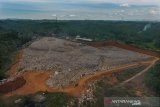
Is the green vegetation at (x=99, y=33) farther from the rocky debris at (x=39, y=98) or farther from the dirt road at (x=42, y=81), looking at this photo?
the rocky debris at (x=39, y=98)

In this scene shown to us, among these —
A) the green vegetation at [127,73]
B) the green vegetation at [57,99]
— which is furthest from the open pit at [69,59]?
the green vegetation at [57,99]

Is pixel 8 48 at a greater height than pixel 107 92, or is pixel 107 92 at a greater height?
pixel 8 48

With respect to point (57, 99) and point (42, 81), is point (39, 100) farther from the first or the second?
point (42, 81)

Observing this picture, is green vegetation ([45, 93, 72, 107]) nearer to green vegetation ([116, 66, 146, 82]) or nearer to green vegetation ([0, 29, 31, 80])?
green vegetation ([0, 29, 31, 80])

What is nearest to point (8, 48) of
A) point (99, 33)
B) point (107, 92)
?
point (107, 92)

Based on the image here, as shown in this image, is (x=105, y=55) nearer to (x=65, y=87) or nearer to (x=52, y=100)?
(x=65, y=87)

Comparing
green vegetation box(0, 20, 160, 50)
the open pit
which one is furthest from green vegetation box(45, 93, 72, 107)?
green vegetation box(0, 20, 160, 50)
